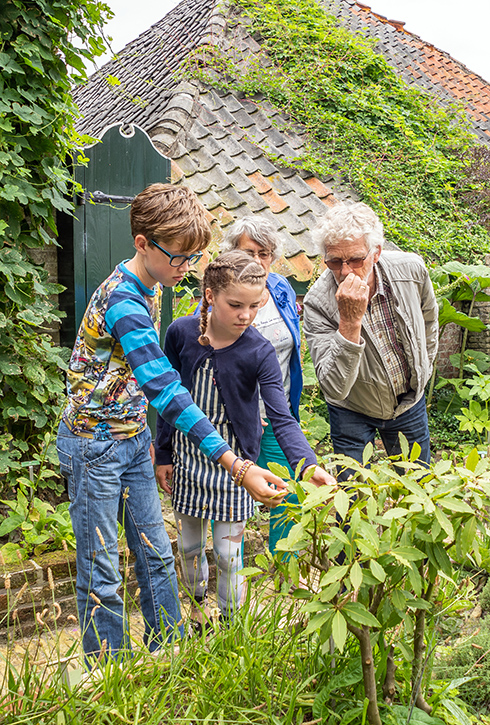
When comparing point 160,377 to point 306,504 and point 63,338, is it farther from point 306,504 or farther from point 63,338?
point 63,338

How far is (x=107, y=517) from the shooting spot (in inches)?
80.0

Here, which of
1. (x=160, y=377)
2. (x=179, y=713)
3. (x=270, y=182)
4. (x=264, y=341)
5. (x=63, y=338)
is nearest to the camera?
(x=179, y=713)

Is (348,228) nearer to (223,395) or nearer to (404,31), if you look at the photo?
(223,395)

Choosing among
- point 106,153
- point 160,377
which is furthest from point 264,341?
point 106,153

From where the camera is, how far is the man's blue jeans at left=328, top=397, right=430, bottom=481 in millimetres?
2818

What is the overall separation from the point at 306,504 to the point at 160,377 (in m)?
0.69

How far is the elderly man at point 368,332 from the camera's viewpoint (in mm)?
2482

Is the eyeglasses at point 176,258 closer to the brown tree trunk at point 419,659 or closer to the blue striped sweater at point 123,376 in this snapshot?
the blue striped sweater at point 123,376

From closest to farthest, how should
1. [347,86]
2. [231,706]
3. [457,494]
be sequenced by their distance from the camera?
[457,494] → [231,706] → [347,86]

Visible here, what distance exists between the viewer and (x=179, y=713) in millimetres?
1546

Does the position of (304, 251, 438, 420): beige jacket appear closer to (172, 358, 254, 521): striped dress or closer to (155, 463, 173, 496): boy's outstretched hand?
(172, 358, 254, 521): striped dress

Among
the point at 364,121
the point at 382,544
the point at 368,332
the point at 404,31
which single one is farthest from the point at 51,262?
the point at 404,31

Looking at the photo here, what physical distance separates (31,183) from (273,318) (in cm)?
139

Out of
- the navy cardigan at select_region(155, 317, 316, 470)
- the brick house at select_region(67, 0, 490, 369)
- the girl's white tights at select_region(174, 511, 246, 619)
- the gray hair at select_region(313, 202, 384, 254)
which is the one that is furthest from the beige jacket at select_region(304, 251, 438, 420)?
the brick house at select_region(67, 0, 490, 369)
